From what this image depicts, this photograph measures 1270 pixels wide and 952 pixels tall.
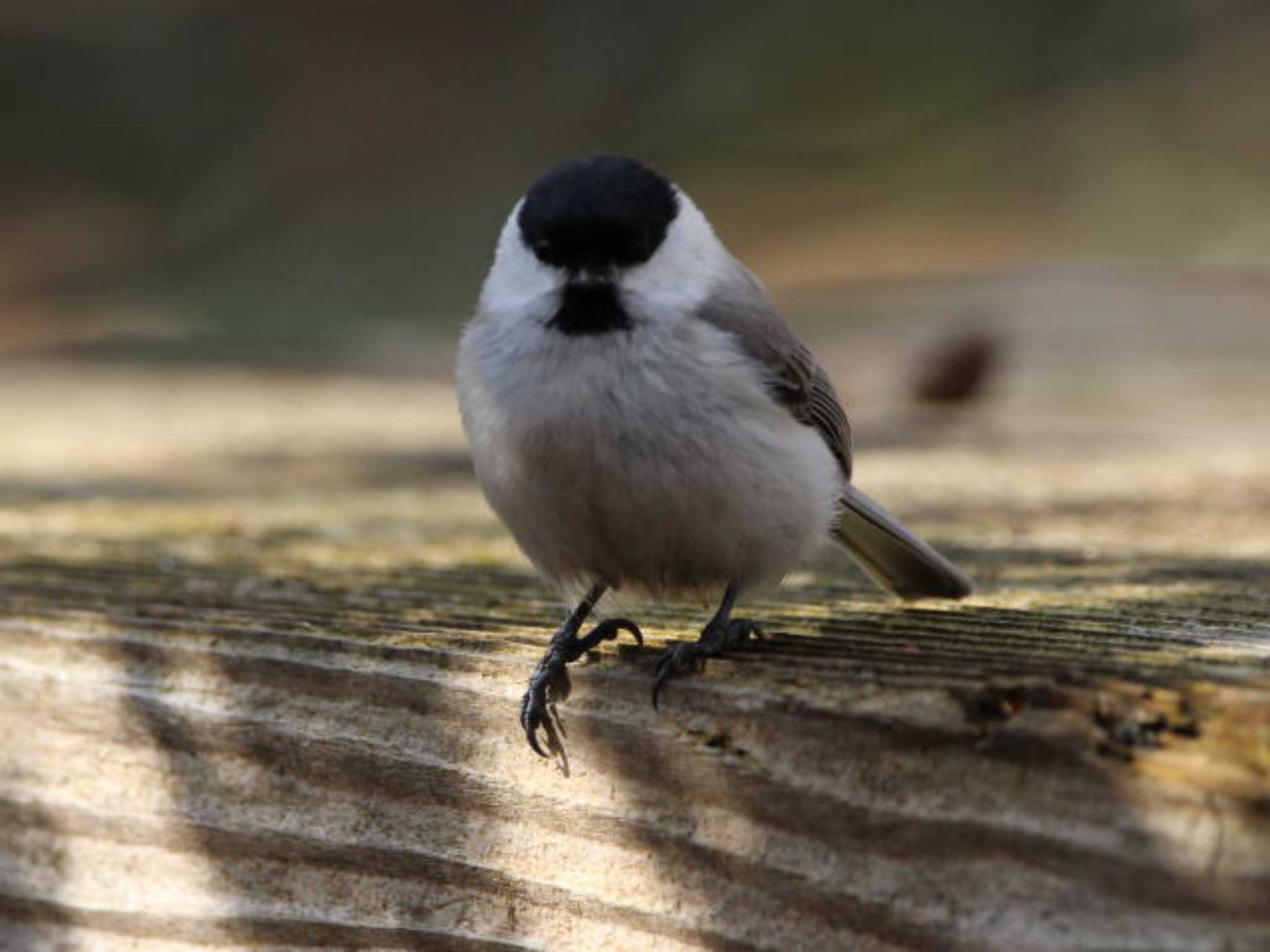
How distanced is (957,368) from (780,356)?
3.66 m

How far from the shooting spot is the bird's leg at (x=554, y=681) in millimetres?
2107

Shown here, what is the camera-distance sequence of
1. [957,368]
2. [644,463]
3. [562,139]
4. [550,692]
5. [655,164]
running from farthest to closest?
A: [562,139] < [655,164] < [957,368] < [644,463] < [550,692]

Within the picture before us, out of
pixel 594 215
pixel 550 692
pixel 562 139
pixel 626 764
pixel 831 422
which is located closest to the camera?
pixel 626 764

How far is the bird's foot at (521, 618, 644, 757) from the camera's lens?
2105mm

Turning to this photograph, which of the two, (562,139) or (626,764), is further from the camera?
(562,139)

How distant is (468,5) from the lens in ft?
54.0

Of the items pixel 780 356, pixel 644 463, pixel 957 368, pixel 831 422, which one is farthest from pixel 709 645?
pixel 957 368

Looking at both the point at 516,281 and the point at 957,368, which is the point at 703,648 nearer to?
the point at 516,281

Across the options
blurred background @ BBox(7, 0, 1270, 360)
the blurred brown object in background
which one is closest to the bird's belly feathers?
the blurred brown object in background

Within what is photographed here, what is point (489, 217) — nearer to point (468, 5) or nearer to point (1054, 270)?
point (468, 5)

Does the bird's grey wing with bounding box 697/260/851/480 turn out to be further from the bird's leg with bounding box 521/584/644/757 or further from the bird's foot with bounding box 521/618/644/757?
the bird's foot with bounding box 521/618/644/757

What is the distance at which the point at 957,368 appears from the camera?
21.8 feet

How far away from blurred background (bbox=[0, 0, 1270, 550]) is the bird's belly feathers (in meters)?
4.15

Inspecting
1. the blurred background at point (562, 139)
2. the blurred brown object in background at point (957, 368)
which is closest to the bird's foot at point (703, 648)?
the blurred brown object in background at point (957, 368)
